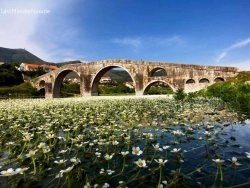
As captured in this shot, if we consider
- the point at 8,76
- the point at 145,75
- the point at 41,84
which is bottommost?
the point at 41,84

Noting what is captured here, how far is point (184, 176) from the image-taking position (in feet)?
9.39

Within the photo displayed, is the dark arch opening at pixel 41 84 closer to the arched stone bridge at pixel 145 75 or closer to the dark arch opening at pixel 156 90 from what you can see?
the arched stone bridge at pixel 145 75

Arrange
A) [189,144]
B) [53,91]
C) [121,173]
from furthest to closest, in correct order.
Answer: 1. [53,91]
2. [189,144]
3. [121,173]

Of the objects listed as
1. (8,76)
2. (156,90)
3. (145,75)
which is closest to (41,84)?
(8,76)

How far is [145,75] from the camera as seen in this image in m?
36.8

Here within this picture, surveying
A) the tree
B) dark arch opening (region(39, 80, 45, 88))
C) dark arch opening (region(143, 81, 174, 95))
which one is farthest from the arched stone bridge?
the tree

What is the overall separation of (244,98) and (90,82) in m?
35.6

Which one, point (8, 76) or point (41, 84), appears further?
point (8, 76)

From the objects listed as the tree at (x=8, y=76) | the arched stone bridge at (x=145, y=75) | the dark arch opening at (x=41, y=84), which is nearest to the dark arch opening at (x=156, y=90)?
the arched stone bridge at (x=145, y=75)

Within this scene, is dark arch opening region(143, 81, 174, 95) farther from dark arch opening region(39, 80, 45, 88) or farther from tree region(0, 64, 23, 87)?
tree region(0, 64, 23, 87)

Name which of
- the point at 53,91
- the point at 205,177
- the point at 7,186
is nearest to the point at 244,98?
the point at 205,177

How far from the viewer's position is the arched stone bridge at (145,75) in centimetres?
3141

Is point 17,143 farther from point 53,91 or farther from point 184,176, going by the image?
point 53,91

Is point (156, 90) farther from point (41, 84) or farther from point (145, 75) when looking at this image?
point (145, 75)
